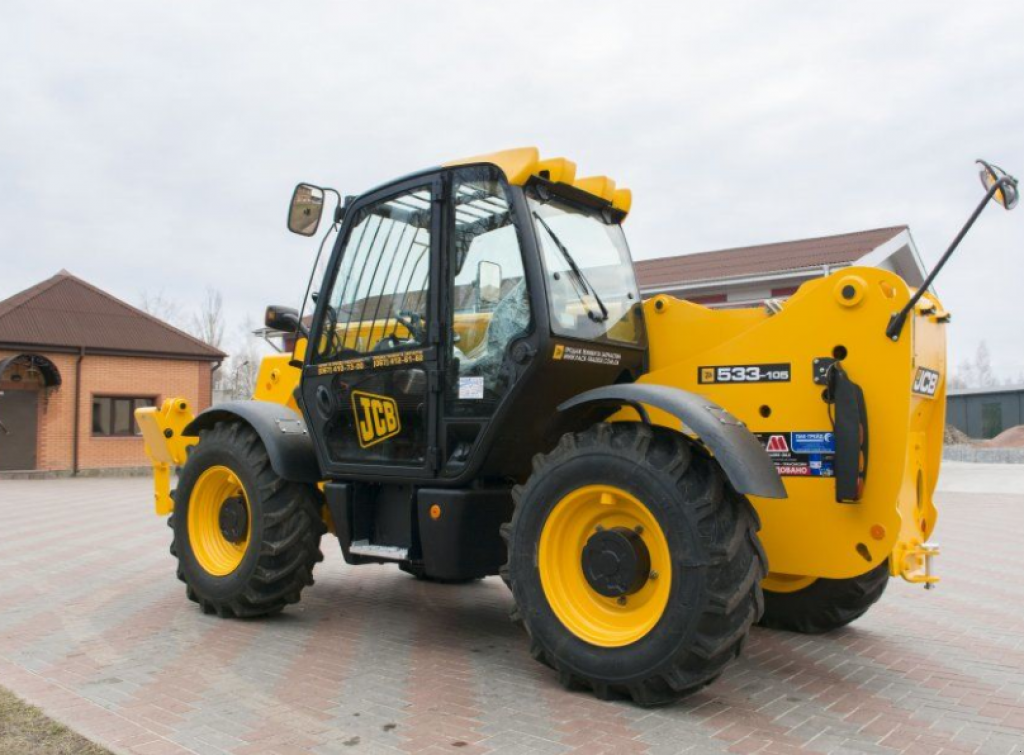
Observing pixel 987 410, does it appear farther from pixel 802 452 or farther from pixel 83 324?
pixel 802 452

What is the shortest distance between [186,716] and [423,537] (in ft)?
4.95

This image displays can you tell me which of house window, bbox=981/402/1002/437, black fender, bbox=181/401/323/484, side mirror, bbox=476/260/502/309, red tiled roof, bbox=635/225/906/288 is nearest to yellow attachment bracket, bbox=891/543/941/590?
side mirror, bbox=476/260/502/309

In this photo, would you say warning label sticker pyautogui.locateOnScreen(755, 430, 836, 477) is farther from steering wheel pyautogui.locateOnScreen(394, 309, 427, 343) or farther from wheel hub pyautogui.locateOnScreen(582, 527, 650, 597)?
steering wheel pyautogui.locateOnScreen(394, 309, 427, 343)

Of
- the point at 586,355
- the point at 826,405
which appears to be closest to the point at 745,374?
the point at 826,405

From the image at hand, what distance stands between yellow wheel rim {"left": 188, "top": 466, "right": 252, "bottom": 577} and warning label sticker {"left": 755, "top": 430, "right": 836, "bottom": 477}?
3543 mm

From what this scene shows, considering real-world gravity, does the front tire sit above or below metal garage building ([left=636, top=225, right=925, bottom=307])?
below

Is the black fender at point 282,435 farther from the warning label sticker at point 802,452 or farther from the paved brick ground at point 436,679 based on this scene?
the warning label sticker at point 802,452

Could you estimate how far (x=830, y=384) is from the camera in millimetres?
4137

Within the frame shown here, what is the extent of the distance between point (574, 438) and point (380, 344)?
5.29 feet

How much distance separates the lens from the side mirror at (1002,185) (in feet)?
11.8

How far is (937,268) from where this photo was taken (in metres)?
3.85

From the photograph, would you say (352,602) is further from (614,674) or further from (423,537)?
(614,674)

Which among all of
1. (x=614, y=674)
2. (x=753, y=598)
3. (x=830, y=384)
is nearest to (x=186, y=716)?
(x=614, y=674)

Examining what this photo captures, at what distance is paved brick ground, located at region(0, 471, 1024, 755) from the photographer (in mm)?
3676
